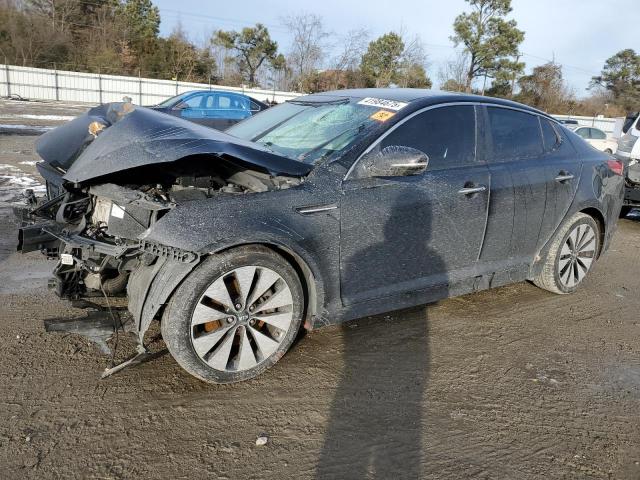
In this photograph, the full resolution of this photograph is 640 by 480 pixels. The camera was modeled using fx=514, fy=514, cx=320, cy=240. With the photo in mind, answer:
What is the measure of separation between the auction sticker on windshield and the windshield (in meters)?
0.04

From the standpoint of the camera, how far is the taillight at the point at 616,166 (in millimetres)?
4789

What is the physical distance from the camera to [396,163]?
3.11 m

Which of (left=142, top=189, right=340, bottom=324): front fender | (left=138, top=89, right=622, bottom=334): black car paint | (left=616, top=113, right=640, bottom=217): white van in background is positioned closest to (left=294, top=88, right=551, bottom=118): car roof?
(left=138, top=89, right=622, bottom=334): black car paint

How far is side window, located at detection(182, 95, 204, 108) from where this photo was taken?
46.4ft

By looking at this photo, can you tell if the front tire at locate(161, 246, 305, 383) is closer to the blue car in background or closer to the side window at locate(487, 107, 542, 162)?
the side window at locate(487, 107, 542, 162)

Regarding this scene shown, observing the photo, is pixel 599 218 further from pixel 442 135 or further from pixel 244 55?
pixel 244 55

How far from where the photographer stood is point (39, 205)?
3.67 m

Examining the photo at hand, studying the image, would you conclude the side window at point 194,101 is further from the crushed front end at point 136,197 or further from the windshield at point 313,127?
the crushed front end at point 136,197

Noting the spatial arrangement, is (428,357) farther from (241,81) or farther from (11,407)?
(241,81)

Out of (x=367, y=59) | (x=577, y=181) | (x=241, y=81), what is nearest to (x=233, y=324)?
(x=577, y=181)

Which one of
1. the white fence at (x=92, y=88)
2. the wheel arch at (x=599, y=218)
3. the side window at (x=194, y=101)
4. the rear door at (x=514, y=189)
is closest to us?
the rear door at (x=514, y=189)

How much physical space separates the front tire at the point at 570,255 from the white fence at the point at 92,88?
3069 centimetres

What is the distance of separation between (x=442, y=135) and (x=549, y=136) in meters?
1.32

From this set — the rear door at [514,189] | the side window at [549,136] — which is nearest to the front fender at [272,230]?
the rear door at [514,189]
